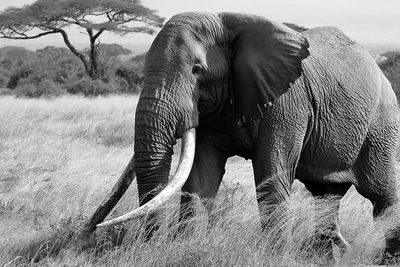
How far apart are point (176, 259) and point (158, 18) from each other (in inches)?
1251

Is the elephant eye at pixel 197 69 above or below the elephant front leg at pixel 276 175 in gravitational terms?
above

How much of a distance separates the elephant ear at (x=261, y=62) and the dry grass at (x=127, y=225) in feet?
2.50

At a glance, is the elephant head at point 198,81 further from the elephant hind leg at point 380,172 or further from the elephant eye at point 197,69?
the elephant hind leg at point 380,172

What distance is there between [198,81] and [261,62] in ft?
1.49

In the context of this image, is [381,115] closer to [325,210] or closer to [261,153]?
[325,210]

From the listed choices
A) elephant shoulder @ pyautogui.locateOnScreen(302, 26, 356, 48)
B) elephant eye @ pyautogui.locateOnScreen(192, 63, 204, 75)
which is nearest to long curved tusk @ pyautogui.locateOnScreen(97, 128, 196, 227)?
elephant eye @ pyautogui.locateOnScreen(192, 63, 204, 75)

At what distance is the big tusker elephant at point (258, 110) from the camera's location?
5.00 meters

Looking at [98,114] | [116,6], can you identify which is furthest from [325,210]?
[116,6]

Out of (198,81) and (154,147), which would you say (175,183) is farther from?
(198,81)

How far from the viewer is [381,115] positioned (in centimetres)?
628

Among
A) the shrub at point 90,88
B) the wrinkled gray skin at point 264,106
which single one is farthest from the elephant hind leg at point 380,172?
the shrub at point 90,88

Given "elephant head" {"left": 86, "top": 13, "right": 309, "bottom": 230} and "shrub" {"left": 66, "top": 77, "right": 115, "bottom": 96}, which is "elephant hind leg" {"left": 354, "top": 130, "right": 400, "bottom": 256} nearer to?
"elephant head" {"left": 86, "top": 13, "right": 309, "bottom": 230}

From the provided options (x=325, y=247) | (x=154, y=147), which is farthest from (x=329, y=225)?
(x=154, y=147)

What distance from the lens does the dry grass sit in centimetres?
492
